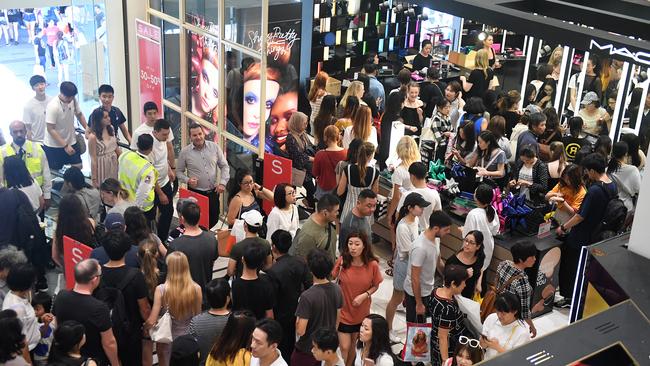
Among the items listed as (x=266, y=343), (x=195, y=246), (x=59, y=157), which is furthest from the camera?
(x=59, y=157)

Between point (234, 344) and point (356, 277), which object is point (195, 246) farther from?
point (234, 344)

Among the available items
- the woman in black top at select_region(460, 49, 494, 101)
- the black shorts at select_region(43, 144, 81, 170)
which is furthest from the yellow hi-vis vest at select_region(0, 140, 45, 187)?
the woman in black top at select_region(460, 49, 494, 101)

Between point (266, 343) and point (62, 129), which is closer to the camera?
point (266, 343)

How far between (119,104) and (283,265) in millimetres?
4966

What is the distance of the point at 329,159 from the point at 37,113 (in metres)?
3.30

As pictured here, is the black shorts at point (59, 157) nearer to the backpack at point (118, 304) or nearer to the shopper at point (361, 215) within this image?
the shopper at point (361, 215)

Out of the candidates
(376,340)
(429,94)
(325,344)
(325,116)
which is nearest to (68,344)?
(325,344)

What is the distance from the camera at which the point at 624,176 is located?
723 centimetres

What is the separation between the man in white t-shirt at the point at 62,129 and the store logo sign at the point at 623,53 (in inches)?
285

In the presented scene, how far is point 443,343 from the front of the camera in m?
5.34

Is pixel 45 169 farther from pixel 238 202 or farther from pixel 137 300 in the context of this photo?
pixel 137 300

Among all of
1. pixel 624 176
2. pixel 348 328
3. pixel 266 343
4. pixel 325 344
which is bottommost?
pixel 348 328

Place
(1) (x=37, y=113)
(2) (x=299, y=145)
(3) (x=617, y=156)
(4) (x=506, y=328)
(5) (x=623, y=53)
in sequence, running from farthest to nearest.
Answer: (1) (x=37, y=113) < (2) (x=299, y=145) < (3) (x=617, y=156) < (4) (x=506, y=328) < (5) (x=623, y=53)


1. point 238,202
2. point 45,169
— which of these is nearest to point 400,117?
point 238,202
